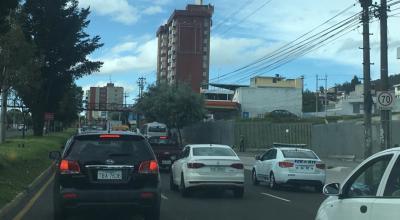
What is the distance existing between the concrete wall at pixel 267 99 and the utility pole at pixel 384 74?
88.9 metres

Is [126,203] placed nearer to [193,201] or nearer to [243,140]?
[193,201]

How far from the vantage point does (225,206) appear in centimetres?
1491

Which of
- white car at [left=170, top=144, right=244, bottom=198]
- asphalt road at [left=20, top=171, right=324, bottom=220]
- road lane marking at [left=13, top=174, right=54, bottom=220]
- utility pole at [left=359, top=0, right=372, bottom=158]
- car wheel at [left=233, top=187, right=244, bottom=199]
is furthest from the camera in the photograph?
utility pole at [left=359, top=0, right=372, bottom=158]

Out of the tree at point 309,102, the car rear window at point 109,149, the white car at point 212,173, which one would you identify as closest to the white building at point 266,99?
the tree at point 309,102

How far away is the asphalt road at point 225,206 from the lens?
12.8 meters

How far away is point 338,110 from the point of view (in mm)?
123938

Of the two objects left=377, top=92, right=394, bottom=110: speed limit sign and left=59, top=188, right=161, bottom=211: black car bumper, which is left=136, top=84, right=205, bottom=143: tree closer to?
left=377, top=92, right=394, bottom=110: speed limit sign

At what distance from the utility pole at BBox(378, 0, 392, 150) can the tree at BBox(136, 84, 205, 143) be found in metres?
38.7

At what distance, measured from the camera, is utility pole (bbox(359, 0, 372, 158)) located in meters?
22.8

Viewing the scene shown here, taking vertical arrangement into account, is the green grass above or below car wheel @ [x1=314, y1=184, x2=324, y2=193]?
above

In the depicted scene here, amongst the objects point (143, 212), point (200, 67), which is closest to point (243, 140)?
point (143, 212)

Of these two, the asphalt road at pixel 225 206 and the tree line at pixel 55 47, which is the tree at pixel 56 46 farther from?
the asphalt road at pixel 225 206

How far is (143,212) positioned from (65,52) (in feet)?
149

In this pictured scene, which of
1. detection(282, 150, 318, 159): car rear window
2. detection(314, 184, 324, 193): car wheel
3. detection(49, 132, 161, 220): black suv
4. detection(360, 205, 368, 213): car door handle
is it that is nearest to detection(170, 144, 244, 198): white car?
detection(282, 150, 318, 159): car rear window
